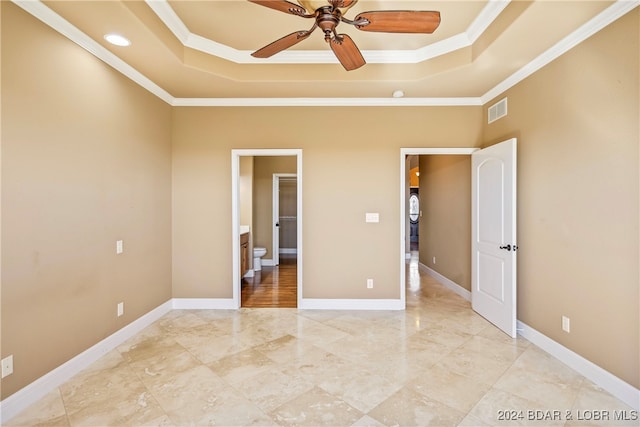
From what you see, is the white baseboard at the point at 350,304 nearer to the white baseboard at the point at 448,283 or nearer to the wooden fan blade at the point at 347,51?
the white baseboard at the point at 448,283

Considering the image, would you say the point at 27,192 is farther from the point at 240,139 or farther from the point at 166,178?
the point at 240,139

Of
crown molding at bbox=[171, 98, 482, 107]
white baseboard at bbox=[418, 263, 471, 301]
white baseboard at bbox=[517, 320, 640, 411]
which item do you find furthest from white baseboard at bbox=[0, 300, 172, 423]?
white baseboard at bbox=[418, 263, 471, 301]

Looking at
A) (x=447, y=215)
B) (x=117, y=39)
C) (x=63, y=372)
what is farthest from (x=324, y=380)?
(x=447, y=215)

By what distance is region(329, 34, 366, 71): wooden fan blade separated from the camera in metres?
1.96

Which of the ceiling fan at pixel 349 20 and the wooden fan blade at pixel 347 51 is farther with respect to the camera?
→ the wooden fan blade at pixel 347 51

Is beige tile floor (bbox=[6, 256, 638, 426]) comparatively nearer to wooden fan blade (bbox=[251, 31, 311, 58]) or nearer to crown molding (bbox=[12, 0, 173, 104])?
wooden fan blade (bbox=[251, 31, 311, 58])

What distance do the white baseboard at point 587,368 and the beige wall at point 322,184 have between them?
1.44 m

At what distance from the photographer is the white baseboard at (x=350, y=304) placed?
3.72m

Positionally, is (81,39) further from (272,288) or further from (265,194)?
(265,194)

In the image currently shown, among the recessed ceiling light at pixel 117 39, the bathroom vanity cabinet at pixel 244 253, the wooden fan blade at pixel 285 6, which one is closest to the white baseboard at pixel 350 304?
the bathroom vanity cabinet at pixel 244 253

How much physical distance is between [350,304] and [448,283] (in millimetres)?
1936

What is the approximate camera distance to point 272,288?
4.74 metres

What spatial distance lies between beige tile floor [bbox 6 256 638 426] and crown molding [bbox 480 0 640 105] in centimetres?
264

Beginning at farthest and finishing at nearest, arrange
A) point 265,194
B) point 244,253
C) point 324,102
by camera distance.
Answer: point 265,194, point 244,253, point 324,102
